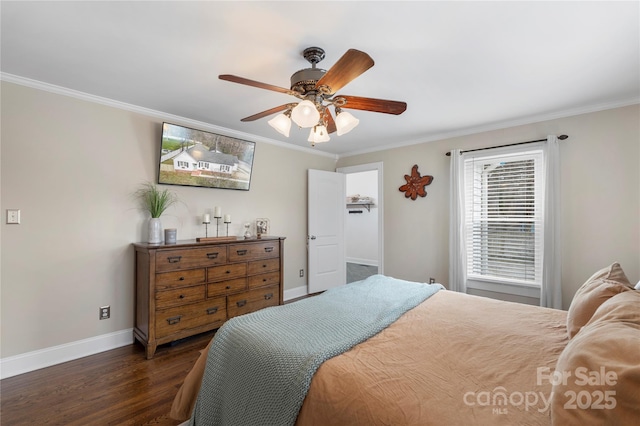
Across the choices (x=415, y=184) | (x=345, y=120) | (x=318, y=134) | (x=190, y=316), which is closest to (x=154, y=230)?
(x=190, y=316)

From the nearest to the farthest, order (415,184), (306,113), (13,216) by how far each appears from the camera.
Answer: (306,113) < (13,216) < (415,184)

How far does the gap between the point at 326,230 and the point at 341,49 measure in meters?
3.20

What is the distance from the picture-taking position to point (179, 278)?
2.82 metres

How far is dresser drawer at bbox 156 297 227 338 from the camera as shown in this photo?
273 centimetres

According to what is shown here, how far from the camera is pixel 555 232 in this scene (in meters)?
3.07

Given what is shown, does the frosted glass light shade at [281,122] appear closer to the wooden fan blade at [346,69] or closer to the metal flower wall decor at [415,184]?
the wooden fan blade at [346,69]

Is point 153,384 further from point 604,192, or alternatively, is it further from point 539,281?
point 604,192

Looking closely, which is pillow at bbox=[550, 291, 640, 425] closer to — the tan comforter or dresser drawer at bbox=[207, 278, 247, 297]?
the tan comforter

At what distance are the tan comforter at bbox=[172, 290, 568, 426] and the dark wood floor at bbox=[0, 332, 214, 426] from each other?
49 cm

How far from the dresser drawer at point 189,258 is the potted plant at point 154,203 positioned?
29 cm

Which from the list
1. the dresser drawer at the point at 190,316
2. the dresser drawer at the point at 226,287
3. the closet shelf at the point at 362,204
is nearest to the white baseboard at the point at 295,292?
the dresser drawer at the point at 226,287

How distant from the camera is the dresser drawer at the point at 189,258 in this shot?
8.95 ft

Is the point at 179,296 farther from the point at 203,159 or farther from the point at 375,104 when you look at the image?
the point at 375,104

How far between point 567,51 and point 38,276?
446cm
